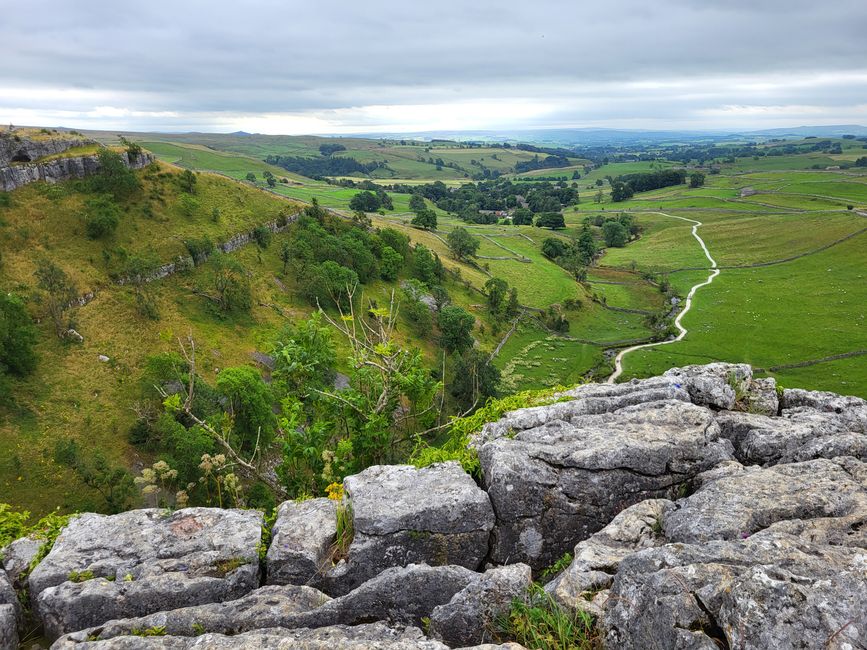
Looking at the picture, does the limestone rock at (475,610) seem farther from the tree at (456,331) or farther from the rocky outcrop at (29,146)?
the rocky outcrop at (29,146)

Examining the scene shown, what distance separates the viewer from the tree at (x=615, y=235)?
186 m

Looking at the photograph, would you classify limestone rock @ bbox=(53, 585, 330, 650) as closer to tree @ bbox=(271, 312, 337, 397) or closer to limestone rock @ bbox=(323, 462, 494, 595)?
limestone rock @ bbox=(323, 462, 494, 595)

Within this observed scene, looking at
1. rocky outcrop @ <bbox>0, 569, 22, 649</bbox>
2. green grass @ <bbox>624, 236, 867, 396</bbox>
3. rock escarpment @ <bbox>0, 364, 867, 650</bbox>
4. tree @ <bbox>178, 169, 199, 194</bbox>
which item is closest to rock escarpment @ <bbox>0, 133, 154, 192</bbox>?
tree @ <bbox>178, 169, 199, 194</bbox>

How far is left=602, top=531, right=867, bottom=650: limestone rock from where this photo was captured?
21.5 feet

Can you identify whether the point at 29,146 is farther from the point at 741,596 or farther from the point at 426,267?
the point at 741,596

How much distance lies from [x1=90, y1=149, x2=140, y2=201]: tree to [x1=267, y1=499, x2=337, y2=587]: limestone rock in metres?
92.6

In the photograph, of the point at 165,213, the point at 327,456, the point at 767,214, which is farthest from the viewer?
the point at 767,214

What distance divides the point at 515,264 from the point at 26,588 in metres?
144

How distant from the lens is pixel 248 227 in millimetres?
99312

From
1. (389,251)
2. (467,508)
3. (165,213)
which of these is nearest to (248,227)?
(165,213)

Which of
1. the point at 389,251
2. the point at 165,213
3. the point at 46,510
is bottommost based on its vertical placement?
the point at 46,510

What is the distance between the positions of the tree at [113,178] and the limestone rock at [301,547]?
3646 inches

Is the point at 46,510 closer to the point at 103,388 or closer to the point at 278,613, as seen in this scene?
the point at 103,388

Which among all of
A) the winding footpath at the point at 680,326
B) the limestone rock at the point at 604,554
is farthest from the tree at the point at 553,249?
the limestone rock at the point at 604,554
